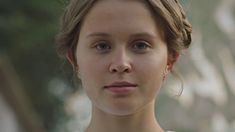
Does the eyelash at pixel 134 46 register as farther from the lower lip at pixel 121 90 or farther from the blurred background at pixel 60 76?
the blurred background at pixel 60 76

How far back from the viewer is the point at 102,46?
1.15 m

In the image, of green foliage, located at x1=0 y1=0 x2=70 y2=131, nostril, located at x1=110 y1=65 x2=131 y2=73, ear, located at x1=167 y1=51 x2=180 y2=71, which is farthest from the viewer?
green foliage, located at x1=0 y1=0 x2=70 y2=131

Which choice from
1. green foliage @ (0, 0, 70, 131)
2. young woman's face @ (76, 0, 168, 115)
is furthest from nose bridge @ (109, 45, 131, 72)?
green foliage @ (0, 0, 70, 131)

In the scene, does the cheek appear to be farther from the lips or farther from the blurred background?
the blurred background

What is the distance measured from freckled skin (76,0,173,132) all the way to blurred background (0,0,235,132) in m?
2.16

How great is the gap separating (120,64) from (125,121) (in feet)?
0.48

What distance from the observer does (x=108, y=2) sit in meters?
1.16

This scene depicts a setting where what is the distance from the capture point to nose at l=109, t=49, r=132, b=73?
1114 millimetres

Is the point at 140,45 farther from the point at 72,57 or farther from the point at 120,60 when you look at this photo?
the point at 72,57

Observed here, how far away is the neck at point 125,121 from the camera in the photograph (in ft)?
3.98

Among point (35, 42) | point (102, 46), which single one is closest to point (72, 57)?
point (102, 46)

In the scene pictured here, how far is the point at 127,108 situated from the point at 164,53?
0.13 meters

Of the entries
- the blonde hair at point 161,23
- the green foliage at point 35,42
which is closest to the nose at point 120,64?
the blonde hair at point 161,23

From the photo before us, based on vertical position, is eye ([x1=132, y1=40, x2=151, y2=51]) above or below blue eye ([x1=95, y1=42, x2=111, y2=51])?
above
